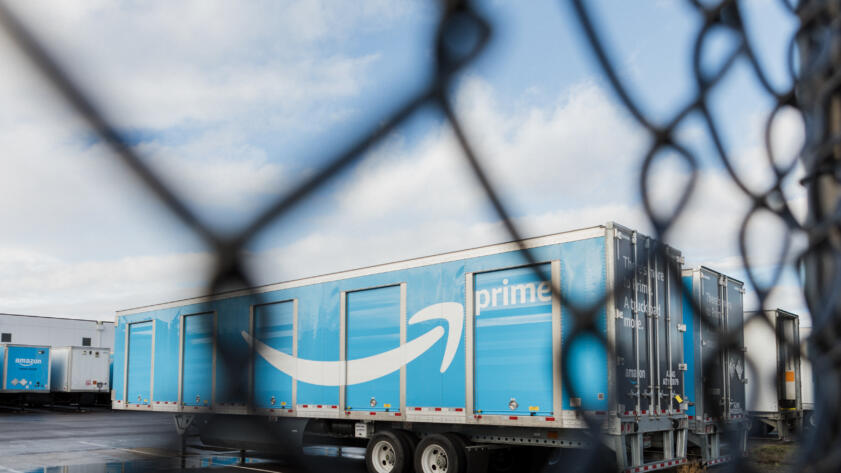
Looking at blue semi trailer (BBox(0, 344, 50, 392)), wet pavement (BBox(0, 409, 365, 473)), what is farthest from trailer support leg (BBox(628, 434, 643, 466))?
blue semi trailer (BBox(0, 344, 50, 392))

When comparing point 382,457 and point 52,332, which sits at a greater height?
point 52,332

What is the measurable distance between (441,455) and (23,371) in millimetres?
29055

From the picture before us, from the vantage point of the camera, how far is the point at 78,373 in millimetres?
34812

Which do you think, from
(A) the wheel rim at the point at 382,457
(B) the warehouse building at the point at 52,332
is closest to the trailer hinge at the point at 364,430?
(A) the wheel rim at the point at 382,457

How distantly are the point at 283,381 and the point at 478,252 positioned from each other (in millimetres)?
4145

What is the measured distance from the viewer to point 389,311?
10.9 metres

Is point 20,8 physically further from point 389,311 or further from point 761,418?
point 761,418

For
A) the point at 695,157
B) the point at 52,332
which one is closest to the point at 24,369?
the point at 52,332

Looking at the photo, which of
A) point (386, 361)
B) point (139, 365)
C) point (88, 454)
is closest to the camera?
point (386, 361)

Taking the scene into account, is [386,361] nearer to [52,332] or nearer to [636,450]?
[636,450]

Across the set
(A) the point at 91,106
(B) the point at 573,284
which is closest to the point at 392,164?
(A) the point at 91,106

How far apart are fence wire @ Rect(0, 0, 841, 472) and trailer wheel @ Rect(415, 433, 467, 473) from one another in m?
7.82

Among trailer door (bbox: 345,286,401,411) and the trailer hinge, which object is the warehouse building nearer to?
the trailer hinge

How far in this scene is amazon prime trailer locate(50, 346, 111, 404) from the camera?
34594 mm
